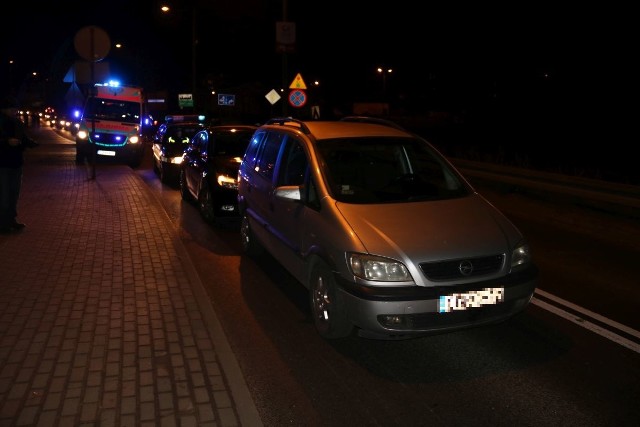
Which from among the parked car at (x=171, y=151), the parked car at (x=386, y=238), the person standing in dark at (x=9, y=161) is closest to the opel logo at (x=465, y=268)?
the parked car at (x=386, y=238)

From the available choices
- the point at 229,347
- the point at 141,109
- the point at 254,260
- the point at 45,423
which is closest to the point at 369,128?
the point at 254,260

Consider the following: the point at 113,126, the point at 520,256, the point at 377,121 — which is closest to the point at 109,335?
the point at 520,256

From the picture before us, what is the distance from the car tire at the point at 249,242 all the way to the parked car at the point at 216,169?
1.96m

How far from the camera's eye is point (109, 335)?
523 centimetres

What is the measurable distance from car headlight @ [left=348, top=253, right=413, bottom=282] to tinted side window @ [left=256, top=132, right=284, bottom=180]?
2470mm

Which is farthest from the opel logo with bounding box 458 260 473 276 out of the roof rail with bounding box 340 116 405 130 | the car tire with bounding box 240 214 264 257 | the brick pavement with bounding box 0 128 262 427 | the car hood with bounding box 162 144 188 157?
the car hood with bounding box 162 144 188 157

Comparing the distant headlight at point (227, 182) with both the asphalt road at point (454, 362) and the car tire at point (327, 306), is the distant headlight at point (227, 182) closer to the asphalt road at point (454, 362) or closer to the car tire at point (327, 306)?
the asphalt road at point (454, 362)

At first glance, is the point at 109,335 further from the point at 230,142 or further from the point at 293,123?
the point at 230,142

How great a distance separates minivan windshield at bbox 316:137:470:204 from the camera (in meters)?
5.81

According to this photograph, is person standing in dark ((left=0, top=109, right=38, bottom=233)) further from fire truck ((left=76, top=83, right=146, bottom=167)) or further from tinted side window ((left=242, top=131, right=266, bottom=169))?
fire truck ((left=76, top=83, right=146, bottom=167))

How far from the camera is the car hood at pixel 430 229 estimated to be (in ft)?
15.7

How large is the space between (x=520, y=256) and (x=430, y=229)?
2.56 ft

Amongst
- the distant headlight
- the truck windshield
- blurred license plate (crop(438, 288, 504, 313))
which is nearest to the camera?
blurred license plate (crop(438, 288, 504, 313))

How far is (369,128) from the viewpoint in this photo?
22.6 feet
